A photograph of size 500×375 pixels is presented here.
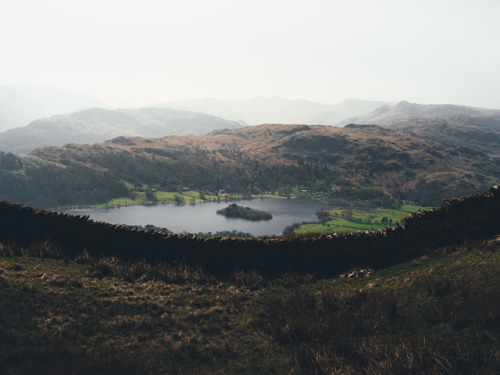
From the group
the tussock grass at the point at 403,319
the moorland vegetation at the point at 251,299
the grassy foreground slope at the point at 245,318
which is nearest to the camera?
the tussock grass at the point at 403,319

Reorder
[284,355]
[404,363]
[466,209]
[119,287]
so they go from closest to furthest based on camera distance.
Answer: [404,363] < [284,355] < [119,287] < [466,209]

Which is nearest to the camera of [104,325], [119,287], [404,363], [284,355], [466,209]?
[404,363]

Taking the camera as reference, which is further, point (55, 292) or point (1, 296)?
point (55, 292)

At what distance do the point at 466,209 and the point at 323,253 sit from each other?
7.39 m

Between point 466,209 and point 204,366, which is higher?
point 466,209

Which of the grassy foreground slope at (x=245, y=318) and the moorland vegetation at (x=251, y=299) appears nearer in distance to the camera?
the grassy foreground slope at (x=245, y=318)

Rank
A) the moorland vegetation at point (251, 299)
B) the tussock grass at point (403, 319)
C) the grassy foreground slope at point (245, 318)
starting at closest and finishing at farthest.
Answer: the tussock grass at point (403, 319), the grassy foreground slope at point (245, 318), the moorland vegetation at point (251, 299)

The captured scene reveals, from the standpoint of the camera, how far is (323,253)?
16500 mm

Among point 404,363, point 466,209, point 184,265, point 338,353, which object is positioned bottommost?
point 184,265

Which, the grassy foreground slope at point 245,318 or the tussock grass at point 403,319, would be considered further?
the grassy foreground slope at point 245,318

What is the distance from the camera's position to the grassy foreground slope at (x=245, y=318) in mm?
8203

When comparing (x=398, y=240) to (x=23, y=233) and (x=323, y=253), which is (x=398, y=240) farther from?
(x=23, y=233)

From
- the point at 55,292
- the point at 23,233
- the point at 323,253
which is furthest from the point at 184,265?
the point at 23,233

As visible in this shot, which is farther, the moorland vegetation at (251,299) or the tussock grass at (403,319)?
the moorland vegetation at (251,299)
